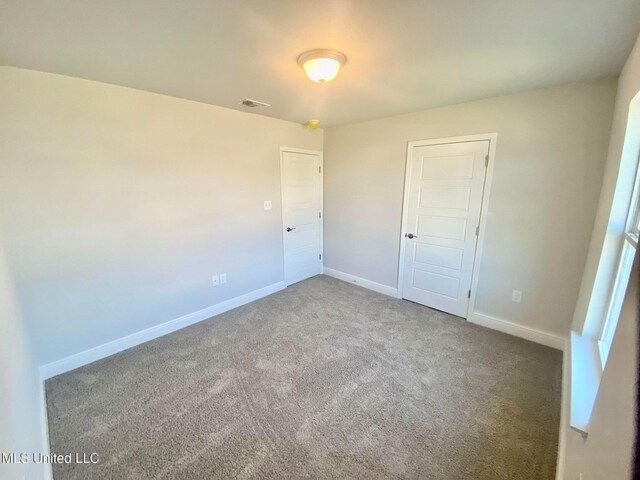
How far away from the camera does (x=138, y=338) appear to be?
8.48 ft

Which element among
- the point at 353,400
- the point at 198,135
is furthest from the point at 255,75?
the point at 353,400

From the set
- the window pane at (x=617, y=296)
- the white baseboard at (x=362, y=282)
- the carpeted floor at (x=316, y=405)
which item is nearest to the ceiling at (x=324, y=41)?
the window pane at (x=617, y=296)

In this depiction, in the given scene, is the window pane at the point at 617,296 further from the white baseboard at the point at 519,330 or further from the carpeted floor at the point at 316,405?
the white baseboard at the point at 519,330

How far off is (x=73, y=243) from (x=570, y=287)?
14.0 ft

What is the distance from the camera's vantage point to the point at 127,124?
2314mm

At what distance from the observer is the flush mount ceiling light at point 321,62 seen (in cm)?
165

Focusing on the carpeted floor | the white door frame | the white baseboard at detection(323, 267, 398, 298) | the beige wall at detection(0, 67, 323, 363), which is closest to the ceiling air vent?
the beige wall at detection(0, 67, 323, 363)

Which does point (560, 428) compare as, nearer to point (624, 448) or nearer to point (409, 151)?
point (624, 448)

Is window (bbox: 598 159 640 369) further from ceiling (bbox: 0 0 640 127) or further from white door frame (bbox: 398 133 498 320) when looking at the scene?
white door frame (bbox: 398 133 498 320)

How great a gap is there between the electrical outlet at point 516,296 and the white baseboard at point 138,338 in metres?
2.92

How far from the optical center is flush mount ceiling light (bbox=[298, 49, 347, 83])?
5.42 ft

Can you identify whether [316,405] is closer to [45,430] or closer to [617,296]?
[45,430]

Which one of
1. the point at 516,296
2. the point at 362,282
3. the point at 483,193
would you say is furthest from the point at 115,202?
the point at 516,296

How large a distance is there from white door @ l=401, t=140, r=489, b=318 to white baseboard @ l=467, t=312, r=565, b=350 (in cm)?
16
